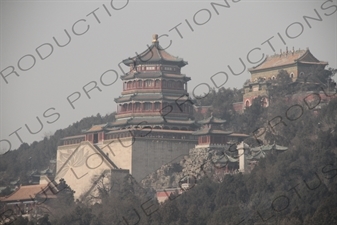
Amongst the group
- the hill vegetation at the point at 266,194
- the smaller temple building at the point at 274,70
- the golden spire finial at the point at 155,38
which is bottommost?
the hill vegetation at the point at 266,194

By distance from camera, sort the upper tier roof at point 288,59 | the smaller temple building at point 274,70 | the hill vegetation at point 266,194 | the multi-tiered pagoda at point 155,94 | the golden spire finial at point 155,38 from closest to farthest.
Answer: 1. the hill vegetation at point 266,194
2. the multi-tiered pagoda at point 155,94
3. the golden spire finial at point 155,38
4. the smaller temple building at point 274,70
5. the upper tier roof at point 288,59

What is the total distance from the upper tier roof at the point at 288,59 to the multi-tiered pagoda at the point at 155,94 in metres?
9.07

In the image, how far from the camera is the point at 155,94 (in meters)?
71.2

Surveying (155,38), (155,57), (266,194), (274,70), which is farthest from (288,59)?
(266,194)

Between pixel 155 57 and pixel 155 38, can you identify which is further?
pixel 155 38

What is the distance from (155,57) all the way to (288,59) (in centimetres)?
1149

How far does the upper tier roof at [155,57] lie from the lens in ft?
236

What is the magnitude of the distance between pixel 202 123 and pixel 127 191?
27.1 ft

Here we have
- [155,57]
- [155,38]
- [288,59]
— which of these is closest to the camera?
[155,57]

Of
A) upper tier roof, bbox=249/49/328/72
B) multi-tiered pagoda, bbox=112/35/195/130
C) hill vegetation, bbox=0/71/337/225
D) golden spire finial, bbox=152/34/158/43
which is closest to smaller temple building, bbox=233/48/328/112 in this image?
upper tier roof, bbox=249/49/328/72

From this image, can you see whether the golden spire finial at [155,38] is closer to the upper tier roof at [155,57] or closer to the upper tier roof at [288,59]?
the upper tier roof at [155,57]

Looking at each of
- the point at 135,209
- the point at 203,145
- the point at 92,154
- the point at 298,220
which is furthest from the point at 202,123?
the point at 298,220

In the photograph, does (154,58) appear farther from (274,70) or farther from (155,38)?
(274,70)

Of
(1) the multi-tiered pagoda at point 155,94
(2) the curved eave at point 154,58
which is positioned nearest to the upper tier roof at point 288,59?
(1) the multi-tiered pagoda at point 155,94
